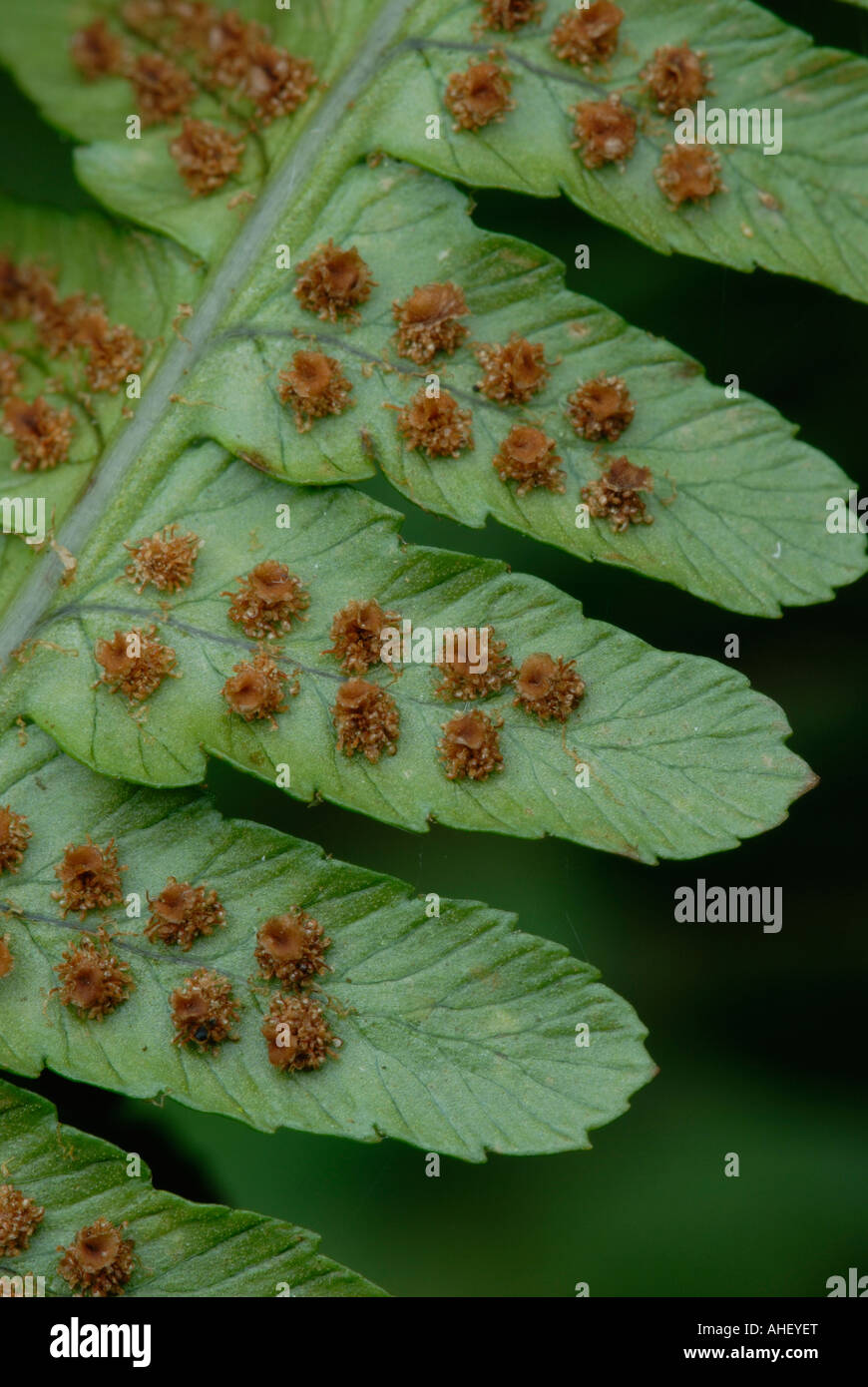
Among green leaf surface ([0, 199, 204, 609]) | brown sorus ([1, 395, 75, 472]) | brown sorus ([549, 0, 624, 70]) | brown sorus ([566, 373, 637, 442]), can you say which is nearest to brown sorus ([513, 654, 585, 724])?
brown sorus ([566, 373, 637, 442])

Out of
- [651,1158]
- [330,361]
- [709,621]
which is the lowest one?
[651,1158]

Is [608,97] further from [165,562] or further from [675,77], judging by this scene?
[165,562]

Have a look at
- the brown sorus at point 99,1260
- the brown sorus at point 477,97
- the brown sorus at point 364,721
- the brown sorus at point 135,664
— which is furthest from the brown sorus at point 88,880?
the brown sorus at point 477,97

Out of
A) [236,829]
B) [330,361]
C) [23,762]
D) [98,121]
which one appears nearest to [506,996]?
[236,829]

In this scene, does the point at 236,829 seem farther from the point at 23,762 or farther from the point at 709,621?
the point at 709,621

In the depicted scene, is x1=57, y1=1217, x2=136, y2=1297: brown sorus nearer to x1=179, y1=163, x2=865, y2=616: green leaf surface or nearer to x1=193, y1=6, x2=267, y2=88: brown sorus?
x1=179, y1=163, x2=865, y2=616: green leaf surface

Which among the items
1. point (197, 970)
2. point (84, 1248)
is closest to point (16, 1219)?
point (84, 1248)

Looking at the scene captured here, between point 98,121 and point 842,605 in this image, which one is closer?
point 98,121

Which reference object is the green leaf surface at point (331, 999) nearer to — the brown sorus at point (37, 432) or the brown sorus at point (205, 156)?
the brown sorus at point (37, 432)
